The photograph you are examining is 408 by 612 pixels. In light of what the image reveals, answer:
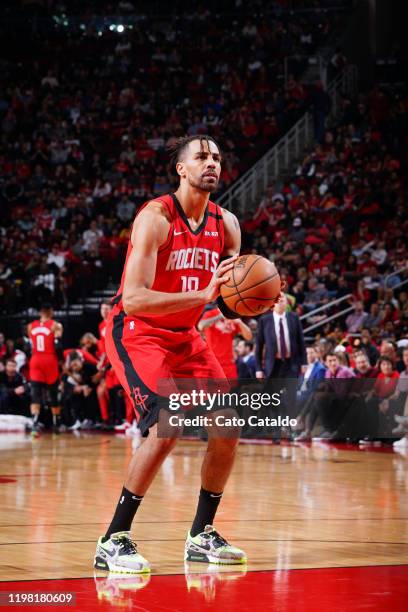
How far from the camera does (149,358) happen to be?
16.5 ft

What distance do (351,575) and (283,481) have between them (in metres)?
4.04

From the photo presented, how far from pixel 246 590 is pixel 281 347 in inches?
303

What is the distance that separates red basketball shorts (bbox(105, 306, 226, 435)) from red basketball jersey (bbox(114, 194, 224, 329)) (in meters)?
0.06

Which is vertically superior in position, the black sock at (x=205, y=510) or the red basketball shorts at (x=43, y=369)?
the red basketball shorts at (x=43, y=369)

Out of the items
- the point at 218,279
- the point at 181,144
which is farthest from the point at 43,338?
the point at 218,279

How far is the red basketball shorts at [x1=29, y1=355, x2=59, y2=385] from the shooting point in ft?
46.6

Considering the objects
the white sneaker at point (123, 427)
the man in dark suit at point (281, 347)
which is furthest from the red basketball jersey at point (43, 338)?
the man in dark suit at point (281, 347)

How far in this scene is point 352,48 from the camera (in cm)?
2308

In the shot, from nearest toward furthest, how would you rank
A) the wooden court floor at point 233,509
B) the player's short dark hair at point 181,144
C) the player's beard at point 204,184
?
the wooden court floor at point 233,509
the player's beard at point 204,184
the player's short dark hair at point 181,144

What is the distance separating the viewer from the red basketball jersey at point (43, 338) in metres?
14.2

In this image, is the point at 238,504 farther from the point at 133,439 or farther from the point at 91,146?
the point at 91,146

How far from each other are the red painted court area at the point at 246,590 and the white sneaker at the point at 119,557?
11 cm

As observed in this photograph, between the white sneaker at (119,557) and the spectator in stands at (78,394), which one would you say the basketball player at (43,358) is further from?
the white sneaker at (119,557)

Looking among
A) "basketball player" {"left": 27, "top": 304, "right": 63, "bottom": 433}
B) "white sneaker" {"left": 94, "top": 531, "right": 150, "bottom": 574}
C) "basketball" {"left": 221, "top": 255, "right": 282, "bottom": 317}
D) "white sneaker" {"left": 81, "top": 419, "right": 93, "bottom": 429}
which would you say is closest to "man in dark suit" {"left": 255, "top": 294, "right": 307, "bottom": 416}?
"basketball player" {"left": 27, "top": 304, "right": 63, "bottom": 433}
